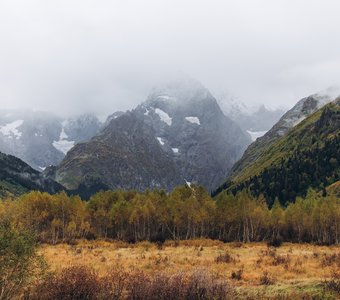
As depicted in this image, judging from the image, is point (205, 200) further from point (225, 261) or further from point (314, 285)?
point (314, 285)

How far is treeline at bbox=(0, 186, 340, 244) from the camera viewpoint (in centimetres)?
10644

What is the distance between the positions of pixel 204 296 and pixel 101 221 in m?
101

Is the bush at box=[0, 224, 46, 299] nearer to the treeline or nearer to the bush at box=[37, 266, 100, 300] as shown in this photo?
the bush at box=[37, 266, 100, 300]

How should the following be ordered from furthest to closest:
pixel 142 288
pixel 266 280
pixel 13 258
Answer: pixel 266 280
pixel 142 288
pixel 13 258

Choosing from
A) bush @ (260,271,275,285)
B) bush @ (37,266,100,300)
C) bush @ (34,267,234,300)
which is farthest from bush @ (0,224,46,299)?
bush @ (260,271,275,285)

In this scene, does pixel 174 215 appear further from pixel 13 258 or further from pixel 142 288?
pixel 13 258

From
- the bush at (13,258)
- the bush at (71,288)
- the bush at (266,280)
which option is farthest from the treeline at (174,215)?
the bush at (13,258)

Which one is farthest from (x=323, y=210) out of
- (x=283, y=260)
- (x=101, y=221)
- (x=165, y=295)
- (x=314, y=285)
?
(x=165, y=295)

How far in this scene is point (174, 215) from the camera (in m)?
105

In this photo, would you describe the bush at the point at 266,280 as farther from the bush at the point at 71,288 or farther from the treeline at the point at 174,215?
the treeline at the point at 174,215

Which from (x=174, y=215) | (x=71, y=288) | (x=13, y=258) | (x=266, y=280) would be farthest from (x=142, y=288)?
(x=174, y=215)

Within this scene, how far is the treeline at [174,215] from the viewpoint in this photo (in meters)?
106

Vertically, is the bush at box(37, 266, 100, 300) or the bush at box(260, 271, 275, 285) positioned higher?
the bush at box(37, 266, 100, 300)

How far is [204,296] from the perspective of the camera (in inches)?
889
